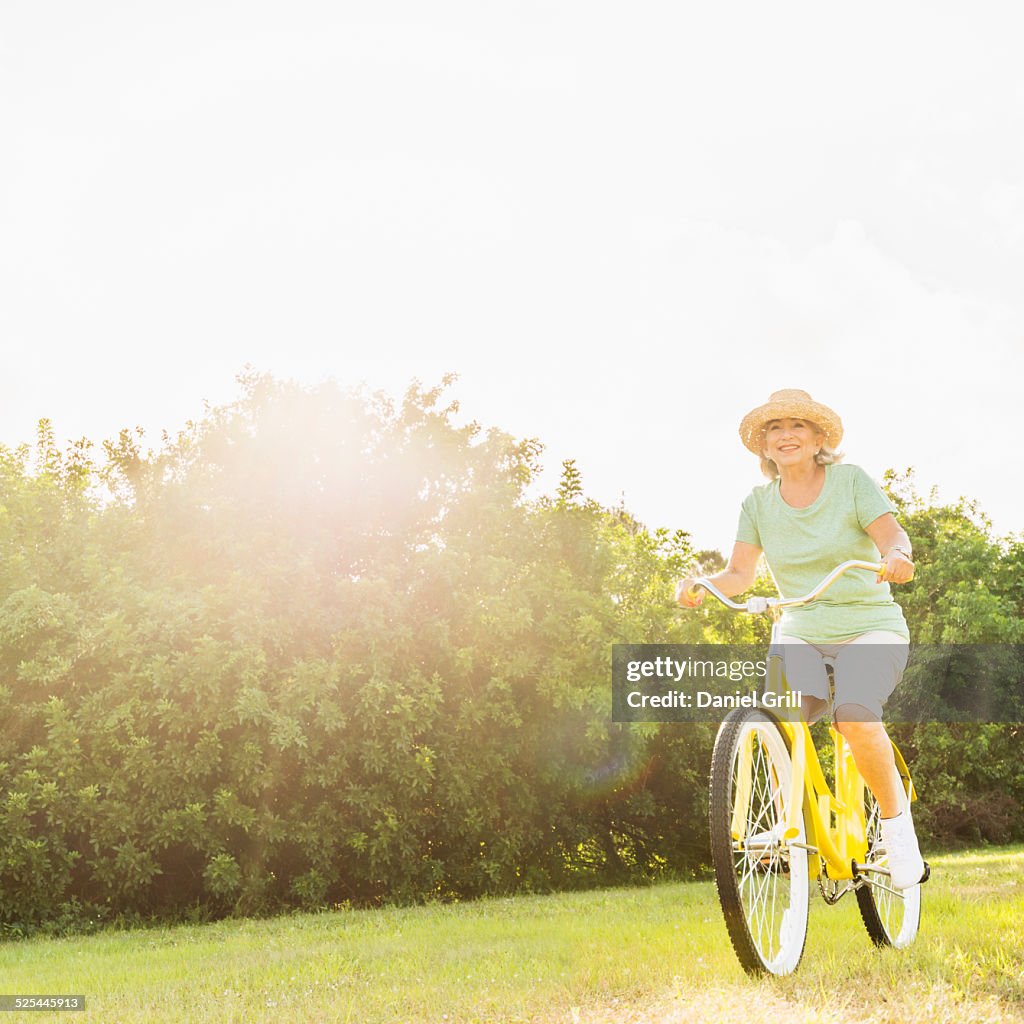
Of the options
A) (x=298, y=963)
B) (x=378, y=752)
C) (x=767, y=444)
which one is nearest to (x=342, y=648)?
(x=378, y=752)

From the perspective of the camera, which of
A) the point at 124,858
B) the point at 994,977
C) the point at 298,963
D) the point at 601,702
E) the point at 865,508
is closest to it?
the point at 994,977

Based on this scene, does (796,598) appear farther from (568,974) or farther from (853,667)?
(568,974)

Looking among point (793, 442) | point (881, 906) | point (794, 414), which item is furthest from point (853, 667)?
point (881, 906)

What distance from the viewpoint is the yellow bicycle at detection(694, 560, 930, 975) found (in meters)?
3.83

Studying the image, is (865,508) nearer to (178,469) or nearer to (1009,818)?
(178,469)

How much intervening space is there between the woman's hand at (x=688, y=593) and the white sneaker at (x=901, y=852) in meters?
1.14

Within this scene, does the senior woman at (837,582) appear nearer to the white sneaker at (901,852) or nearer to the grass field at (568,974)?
the white sneaker at (901,852)

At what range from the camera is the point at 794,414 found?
14.7 feet

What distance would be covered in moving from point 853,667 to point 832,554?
1.49 feet

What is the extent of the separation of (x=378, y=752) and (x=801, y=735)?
6.91m

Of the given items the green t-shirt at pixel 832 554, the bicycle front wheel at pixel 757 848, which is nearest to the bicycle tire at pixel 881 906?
the bicycle front wheel at pixel 757 848

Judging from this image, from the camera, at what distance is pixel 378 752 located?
413 inches

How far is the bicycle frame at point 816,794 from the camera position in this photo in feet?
13.1

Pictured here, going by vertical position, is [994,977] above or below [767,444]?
below
